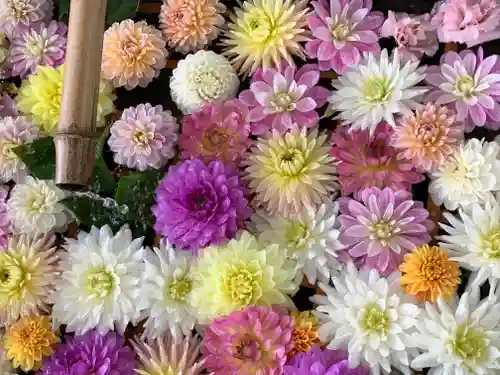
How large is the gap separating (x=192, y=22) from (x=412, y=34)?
24cm

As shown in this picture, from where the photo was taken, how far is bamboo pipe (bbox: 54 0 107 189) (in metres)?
0.65

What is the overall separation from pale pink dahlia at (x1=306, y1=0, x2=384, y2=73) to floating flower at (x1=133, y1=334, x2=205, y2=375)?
1.05 ft

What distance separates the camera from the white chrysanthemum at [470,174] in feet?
2.20

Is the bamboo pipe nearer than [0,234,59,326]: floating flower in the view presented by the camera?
Yes

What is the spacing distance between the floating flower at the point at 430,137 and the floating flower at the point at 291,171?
0.27ft

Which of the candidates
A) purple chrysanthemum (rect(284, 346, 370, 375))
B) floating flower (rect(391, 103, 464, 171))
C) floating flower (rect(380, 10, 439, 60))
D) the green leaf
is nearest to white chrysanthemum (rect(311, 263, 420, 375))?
purple chrysanthemum (rect(284, 346, 370, 375))

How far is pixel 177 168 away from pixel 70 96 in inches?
5.4

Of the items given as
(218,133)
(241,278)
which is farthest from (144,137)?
(241,278)

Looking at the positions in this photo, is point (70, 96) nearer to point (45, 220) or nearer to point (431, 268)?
point (45, 220)

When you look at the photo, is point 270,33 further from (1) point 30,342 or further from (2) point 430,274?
(1) point 30,342

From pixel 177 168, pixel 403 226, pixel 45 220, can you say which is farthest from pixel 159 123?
pixel 403 226

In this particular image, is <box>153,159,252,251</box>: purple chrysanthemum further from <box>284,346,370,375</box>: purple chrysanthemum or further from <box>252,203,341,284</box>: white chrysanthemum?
<box>284,346,370,375</box>: purple chrysanthemum

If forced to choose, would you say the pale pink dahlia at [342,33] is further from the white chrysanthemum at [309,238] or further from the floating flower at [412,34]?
the white chrysanthemum at [309,238]

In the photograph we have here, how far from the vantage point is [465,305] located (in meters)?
0.65
